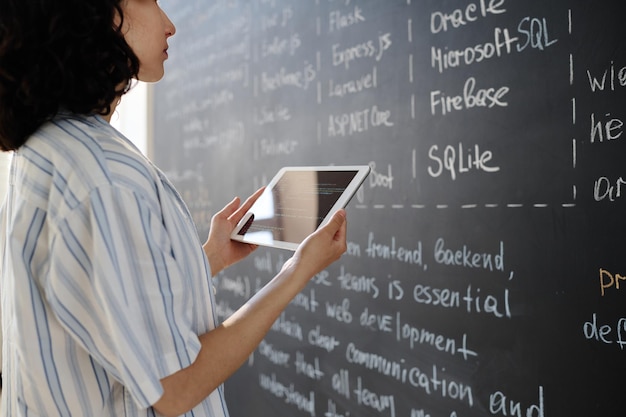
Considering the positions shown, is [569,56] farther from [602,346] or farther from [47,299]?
[47,299]

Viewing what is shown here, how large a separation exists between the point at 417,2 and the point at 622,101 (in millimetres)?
598

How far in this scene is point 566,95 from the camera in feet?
3.57

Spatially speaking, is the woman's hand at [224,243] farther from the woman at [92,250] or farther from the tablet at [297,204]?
the woman at [92,250]

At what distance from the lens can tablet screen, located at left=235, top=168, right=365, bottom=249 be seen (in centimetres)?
98

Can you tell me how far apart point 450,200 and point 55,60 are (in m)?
0.92

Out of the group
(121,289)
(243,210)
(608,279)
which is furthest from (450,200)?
(121,289)

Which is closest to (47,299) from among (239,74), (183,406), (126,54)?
(183,406)

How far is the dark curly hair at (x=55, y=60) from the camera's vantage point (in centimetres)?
69

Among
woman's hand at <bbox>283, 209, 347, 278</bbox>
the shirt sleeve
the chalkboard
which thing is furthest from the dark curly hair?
the chalkboard

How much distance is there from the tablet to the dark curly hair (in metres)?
0.39

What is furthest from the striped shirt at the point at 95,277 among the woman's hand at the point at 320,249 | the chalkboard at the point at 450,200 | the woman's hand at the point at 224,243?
the chalkboard at the point at 450,200

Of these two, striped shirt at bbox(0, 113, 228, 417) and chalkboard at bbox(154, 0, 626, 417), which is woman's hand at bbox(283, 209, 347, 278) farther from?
chalkboard at bbox(154, 0, 626, 417)

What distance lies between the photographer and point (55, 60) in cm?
71

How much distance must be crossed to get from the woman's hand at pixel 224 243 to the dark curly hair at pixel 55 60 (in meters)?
0.42
